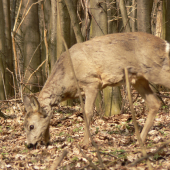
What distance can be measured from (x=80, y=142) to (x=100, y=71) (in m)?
1.62

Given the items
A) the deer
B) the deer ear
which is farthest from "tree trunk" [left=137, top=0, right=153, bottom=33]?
the deer ear

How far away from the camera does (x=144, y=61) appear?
5.76m

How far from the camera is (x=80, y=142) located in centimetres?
612

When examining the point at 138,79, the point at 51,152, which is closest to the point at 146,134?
the point at 138,79

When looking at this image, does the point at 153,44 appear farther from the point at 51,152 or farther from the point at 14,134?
the point at 14,134

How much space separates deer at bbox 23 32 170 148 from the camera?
18.9ft

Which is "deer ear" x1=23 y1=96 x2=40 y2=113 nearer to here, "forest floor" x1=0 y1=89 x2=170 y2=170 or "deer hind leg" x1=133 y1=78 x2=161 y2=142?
"forest floor" x1=0 y1=89 x2=170 y2=170

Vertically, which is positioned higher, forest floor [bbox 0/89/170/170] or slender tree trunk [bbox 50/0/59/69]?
slender tree trunk [bbox 50/0/59/69]

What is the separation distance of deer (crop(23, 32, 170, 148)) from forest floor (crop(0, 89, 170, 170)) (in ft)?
1.23

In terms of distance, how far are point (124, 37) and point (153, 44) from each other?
2.16ft

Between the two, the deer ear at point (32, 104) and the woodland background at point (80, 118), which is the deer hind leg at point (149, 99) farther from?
the deer ear at point (32, 104)

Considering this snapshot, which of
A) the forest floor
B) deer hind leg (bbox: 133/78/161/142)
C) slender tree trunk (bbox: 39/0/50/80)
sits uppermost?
slender tree trunk (bbox: 39/0/50/80)

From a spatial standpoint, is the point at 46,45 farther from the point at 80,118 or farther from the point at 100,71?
the point at 100,71

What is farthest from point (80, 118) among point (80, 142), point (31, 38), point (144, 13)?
point (31, 38)
